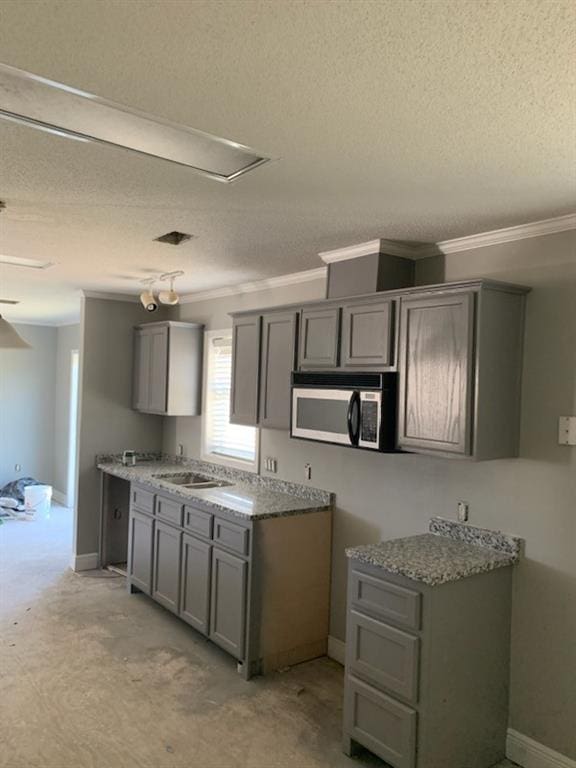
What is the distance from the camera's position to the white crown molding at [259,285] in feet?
13.0

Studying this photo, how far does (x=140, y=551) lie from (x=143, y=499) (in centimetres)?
41

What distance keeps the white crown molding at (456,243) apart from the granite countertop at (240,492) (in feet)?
5.05

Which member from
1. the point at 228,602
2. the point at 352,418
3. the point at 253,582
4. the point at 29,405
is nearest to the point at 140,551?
the point at 228,602

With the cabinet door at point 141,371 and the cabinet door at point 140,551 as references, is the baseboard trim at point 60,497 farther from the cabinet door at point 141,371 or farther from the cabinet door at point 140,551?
the cabinet door at point 140,551

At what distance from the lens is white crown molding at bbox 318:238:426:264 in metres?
3.12

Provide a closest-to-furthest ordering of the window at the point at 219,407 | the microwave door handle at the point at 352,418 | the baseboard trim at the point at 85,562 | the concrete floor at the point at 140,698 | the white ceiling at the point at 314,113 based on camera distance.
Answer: the white ceiling at the point at 314,113
the concrete floor at the point at 140,698
the microwave door handle at the point at 352,418
the window at the point at 219,407
the baseboard trim at the point at 85,562

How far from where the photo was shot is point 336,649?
12.0 ft

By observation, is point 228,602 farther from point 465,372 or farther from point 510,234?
point 510,234

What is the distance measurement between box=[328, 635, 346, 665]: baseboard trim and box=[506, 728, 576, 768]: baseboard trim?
3.76 feet

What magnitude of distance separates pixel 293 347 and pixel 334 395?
56cm

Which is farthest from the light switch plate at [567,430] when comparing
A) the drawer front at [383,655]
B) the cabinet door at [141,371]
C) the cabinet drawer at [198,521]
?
the cabinet door at [141,371]

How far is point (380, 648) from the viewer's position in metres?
2.57

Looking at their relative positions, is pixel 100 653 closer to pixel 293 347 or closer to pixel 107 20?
pixel 293 347

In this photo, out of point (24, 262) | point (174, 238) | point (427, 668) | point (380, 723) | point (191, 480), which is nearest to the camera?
point (427, 668)
